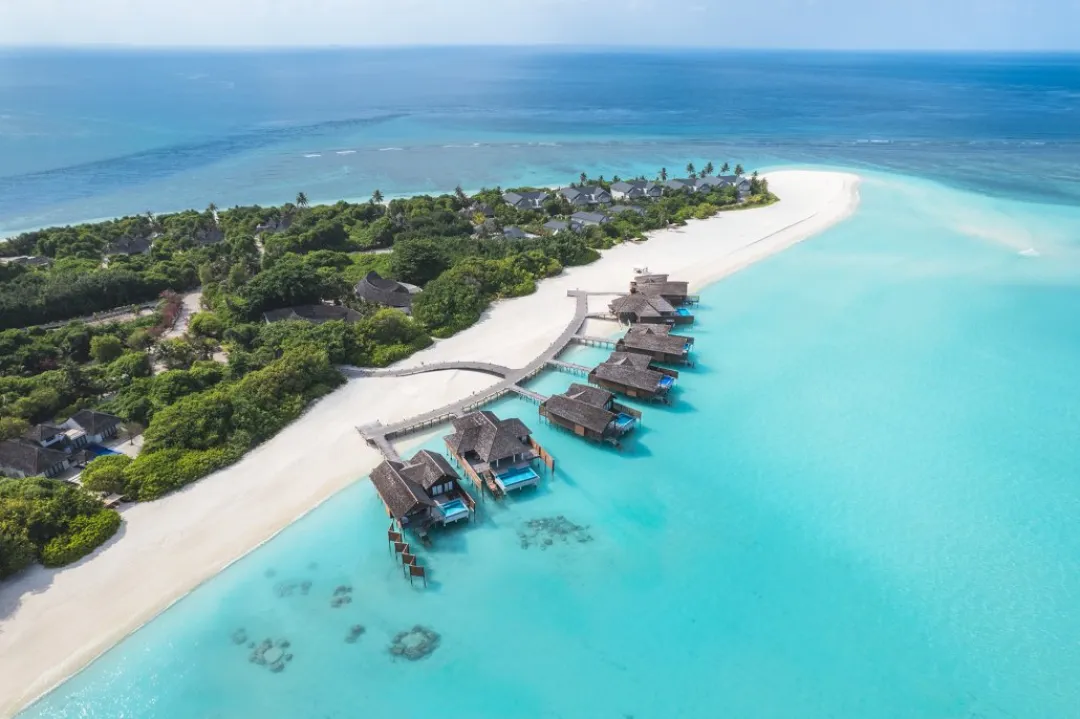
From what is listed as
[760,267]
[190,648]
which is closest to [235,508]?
[190,648]

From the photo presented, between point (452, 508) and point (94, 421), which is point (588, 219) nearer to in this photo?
point (452, 508)

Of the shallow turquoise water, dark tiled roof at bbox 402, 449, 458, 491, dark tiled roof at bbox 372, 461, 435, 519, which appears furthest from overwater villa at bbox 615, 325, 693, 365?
dark tiled roof at bbox 372, 461, 435, 519

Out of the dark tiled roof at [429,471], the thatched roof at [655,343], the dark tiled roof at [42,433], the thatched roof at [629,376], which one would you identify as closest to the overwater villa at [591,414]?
the thatched roof at [629,376]

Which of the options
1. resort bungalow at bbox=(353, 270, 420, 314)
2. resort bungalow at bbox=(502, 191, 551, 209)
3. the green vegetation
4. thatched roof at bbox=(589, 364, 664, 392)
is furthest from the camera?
resort bungalow at bbox=(502, 191, 551, 209)

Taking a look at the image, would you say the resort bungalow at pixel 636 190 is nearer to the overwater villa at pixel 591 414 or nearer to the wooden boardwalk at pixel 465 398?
the wooden boardwalk at pixel 465 398

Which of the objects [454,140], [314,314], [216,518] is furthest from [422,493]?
[454,140]

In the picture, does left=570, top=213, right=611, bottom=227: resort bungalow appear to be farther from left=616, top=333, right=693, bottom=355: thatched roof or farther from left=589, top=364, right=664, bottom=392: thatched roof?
left=589, top=364, right=664, bottom=392: thatched roof

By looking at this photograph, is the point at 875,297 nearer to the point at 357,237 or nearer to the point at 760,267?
the point at 760,267
